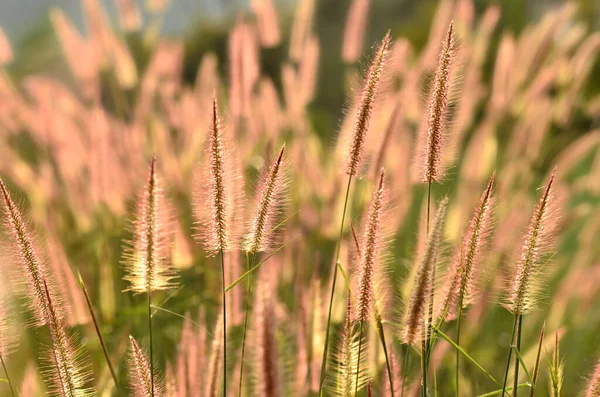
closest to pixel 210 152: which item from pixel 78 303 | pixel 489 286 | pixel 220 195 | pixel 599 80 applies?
pixel 220 195

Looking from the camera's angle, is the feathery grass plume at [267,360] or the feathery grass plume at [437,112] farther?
the feathery grass plume at [267,360]

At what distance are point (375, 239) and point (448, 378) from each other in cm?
112

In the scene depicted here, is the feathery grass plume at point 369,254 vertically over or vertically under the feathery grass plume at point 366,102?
under

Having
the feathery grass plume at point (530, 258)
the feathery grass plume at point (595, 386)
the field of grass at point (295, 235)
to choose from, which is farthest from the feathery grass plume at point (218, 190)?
the feathery grass plume at point (595, 386)

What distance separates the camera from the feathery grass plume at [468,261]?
3.22 feet

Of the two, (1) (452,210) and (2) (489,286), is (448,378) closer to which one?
(2) (489,286)

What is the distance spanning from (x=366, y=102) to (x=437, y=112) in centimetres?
10

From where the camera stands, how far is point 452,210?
6.60ft

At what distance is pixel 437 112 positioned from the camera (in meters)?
1.03

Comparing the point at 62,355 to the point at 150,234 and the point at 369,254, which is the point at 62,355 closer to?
the point at 150,234

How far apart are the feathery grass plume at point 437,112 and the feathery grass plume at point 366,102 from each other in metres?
0.08

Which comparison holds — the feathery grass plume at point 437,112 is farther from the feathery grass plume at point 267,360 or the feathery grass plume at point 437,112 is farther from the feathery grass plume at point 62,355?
the feathery grass plume at point 62,355

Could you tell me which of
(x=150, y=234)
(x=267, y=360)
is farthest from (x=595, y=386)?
(x=150, y=234)

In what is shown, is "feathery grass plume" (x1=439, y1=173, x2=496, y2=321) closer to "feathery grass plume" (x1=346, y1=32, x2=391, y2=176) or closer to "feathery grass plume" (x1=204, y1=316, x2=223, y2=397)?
"feathery grass plume" (x1=346, y1=32, x2=391, y2=176)
